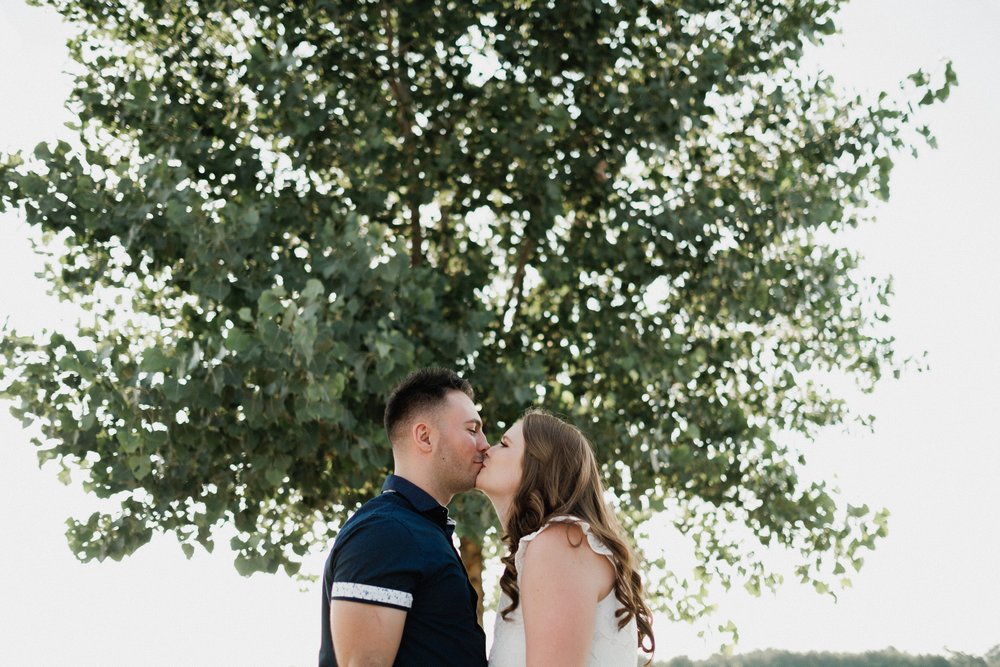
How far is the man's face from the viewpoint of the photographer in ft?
15.9

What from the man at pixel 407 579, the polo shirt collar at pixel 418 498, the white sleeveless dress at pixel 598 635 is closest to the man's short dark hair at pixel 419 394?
the man at pixel 407 579

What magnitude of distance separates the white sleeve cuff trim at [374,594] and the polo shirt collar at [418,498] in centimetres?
59

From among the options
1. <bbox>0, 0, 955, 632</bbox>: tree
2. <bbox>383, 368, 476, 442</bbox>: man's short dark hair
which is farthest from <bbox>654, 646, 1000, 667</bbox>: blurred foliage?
<bbox>383, 368, 476, 442</bbox>: man's short dark hair

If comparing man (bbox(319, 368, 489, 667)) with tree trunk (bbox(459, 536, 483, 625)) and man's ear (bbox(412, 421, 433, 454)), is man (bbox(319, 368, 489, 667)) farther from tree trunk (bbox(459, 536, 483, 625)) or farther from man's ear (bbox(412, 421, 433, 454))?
tree trunk (bbox(459, 536, 483, 625))

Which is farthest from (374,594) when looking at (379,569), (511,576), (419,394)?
(419,394)

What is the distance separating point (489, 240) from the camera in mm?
12133

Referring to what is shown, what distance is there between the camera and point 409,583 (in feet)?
13.6

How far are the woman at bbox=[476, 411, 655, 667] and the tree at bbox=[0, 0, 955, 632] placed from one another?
365cm

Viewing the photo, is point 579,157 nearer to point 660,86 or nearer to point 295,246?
point 660,86

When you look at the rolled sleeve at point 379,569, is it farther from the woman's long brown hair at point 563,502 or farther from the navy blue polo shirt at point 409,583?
the woman's long brown hair at point 563,502

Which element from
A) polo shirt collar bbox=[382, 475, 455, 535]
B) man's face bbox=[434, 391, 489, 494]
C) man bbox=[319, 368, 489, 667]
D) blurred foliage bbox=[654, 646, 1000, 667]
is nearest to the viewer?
man bbox=[319, 368, 489, 667]

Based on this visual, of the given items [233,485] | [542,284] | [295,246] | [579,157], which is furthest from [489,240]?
[233,485]

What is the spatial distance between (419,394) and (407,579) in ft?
3.69

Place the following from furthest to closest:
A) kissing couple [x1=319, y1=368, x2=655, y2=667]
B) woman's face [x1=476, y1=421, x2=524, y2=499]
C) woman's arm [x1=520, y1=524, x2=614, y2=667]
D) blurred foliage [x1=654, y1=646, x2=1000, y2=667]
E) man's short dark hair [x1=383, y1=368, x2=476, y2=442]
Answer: blurred foliage [x1=654, y1=646, x2=1000, y2=667] → man's short dark hair [x1=383, y1=368, x2=476, y2=442] → woman's face [x1=476, y1=421, x2=524, y2=499] → kissing couple [x1=319, y1=368, x2=655, y2=667] → woman's arm [x1=520, y1=524, x2=614, y2=667]
